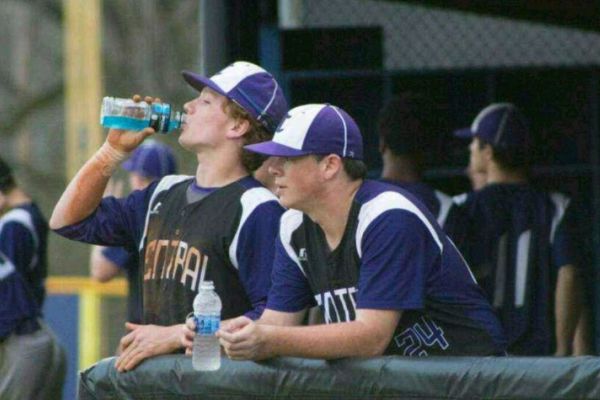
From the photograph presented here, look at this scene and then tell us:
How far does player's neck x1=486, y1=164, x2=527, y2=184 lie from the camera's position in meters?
7.00

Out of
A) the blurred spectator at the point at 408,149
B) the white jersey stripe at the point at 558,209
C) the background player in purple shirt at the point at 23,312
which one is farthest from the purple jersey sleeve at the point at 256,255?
the background player in purple shirt at the point at 23,312

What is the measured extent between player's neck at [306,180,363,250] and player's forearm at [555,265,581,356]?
2.27m

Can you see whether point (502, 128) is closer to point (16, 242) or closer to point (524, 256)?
point (524, 256)

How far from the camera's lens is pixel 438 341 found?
463 cm

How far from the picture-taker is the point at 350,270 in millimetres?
4672

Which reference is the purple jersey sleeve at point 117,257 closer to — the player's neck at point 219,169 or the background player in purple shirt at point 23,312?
the background player in purple shirt at point 23,312

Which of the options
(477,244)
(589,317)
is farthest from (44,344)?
(589,317)

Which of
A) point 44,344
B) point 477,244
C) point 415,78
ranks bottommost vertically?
point 44,344

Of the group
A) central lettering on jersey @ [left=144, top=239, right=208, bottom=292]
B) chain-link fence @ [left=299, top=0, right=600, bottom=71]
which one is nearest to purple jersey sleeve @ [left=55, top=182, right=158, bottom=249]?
central lettering on jersey @ [left=144, top=239, right=208, bottom=292]

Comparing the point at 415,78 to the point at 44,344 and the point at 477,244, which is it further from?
the point at 44,344

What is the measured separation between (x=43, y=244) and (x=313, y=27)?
160cm

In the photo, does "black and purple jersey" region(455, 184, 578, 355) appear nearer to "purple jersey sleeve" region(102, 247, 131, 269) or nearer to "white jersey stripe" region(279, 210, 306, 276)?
"purple jersey sleeve" region(102, 247, 131, 269)

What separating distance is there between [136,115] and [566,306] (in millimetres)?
2294

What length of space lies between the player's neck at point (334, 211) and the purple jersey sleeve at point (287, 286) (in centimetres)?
16
